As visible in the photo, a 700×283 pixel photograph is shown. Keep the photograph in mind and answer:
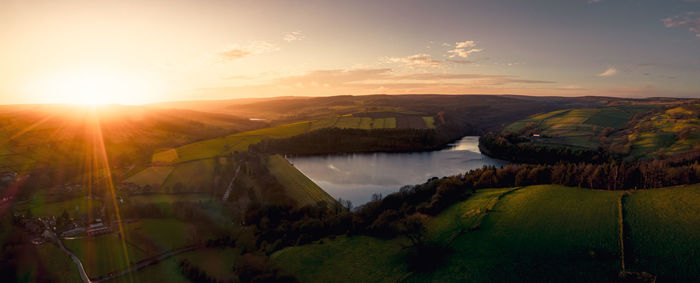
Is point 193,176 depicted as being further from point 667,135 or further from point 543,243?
point 667,135

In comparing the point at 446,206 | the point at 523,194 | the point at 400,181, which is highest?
the point at 523,194

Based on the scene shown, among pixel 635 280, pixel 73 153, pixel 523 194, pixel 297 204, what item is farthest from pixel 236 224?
pixel 73 153

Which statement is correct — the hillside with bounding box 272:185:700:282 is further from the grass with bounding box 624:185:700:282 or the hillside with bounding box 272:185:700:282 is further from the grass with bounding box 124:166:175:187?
the grass with bounding box 124:166:175:187

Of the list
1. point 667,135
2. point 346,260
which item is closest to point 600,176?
point 346,260

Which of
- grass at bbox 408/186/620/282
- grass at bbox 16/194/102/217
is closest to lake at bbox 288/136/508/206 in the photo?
grass at bbox 408/186/620/282

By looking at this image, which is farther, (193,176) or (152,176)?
(193,176)

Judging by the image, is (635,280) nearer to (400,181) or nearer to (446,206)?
(446,206)

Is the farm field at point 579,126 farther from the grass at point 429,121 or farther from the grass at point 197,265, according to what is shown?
the grass at point 197,265
